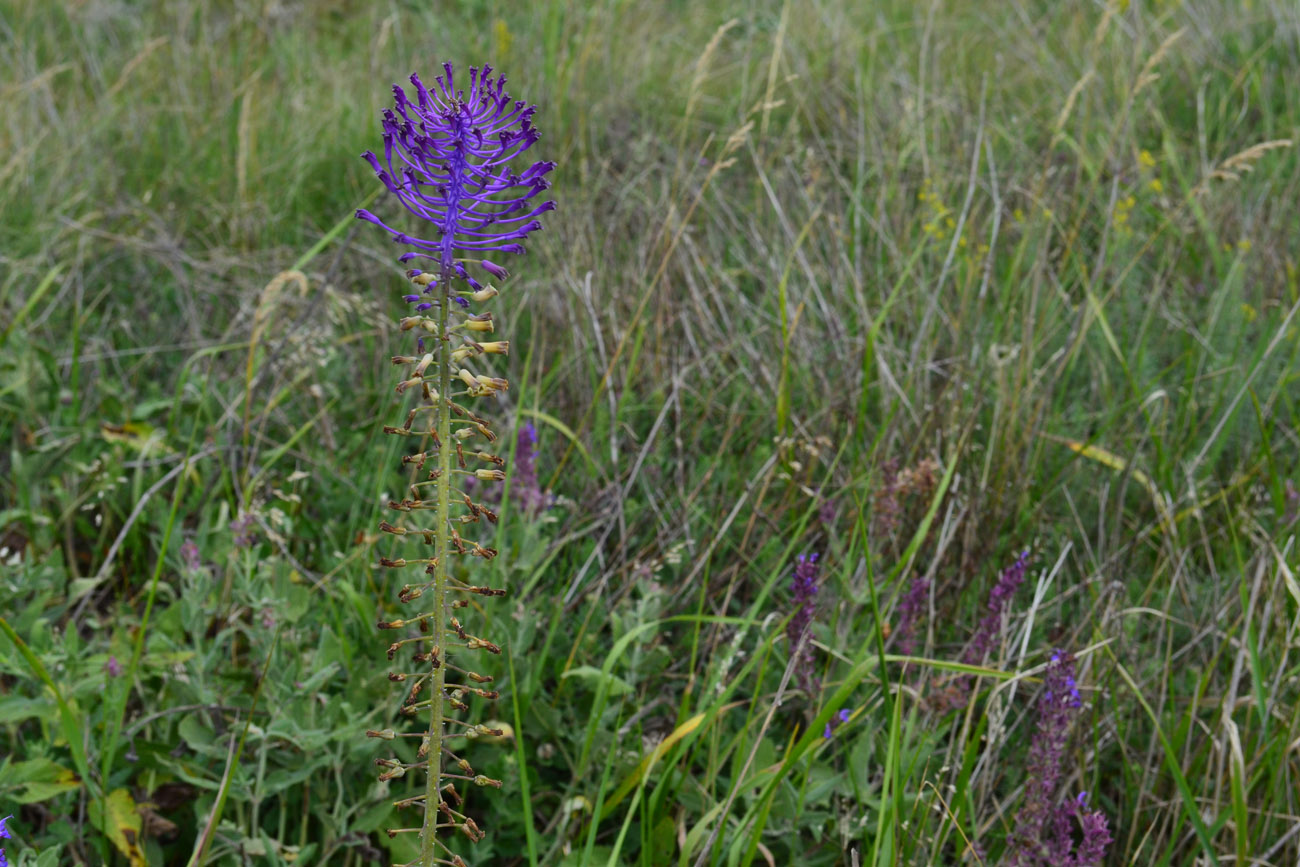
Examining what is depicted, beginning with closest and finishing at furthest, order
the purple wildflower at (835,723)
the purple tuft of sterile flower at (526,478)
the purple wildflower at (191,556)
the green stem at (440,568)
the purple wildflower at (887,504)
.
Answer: the green stem at (440,568), the purple wildflower at (835,723), the purple wildflower at (191,556), the purple wildflower at (887,504), the purple tuft of sterile flower at (526,478)

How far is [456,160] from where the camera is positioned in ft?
3.73

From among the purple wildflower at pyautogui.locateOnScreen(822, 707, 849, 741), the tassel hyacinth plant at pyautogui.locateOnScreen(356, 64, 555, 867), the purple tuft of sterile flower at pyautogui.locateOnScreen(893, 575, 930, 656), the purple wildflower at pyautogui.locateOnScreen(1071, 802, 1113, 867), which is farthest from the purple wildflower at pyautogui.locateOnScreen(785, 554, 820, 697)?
the tassel hyacinth plant at pyautogui.locateOnScreen(356, 64, 555, 867)

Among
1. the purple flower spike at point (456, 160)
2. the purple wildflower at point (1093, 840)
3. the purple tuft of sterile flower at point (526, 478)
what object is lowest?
the purple wildflower at point (1093, 840)

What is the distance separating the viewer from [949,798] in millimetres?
1863

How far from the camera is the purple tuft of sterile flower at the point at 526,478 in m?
2.36

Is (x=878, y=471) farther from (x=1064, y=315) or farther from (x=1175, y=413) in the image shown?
(x=1064, y=315)

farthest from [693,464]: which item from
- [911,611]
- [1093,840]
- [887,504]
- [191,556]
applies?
[1093,840]

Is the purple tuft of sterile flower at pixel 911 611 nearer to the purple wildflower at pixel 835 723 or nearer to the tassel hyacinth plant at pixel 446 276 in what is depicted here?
the purple wildflower at pixel 835 723

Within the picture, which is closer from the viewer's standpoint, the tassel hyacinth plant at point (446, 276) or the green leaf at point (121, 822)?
the tassel hyacinth plant at point (446, 276)

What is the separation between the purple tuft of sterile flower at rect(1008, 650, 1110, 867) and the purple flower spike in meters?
1.16

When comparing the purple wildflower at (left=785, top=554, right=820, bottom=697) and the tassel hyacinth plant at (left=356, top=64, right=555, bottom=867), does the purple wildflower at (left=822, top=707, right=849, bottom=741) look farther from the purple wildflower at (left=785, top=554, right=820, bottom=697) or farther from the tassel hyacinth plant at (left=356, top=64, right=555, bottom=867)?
the tassel hyacinth plant at (left=356, top=64, right=555, bottom=867)

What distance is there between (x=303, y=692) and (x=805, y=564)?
2.82ft

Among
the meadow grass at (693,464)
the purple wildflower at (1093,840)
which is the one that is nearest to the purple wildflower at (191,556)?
the meadow grass at (693,464)

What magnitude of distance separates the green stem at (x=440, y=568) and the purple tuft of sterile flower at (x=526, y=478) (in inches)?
45.9
